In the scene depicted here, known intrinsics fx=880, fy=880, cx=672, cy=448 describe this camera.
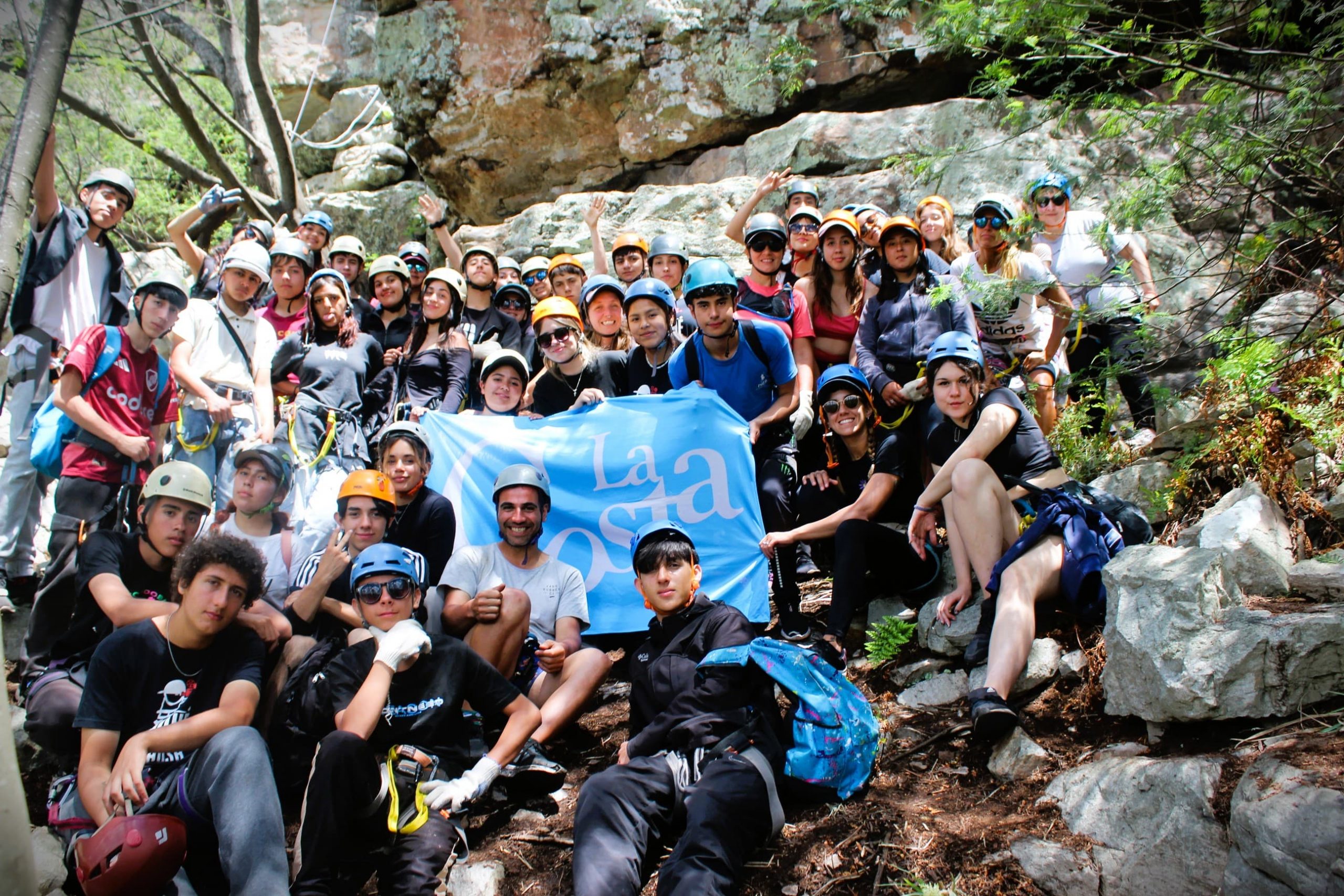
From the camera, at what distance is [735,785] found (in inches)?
154

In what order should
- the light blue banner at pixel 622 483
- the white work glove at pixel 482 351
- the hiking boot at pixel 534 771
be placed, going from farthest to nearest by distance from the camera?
the white work glove at pixel 482 351
the light blue banner at pixel 622 483
the hiking boot at pixel 534 771

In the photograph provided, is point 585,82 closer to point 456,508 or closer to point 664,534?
point 456,508

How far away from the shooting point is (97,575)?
16.1 ft

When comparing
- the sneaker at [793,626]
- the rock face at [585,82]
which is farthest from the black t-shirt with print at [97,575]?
the rock face at [585,82]

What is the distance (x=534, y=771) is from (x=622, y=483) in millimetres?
2409

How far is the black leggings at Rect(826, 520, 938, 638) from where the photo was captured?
5.39 meters

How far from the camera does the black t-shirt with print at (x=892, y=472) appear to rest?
5.76 m

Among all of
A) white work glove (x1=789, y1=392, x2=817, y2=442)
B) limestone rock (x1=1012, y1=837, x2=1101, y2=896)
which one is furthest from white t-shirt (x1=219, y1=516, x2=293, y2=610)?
limestone rock (x1=1012, y1=837, x2=1101, y2=896)

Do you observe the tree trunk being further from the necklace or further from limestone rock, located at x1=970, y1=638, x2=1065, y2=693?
limestone rock, located at x1=970, y1=638, x2=1065, y2=693

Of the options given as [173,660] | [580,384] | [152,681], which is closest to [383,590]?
[173,660]

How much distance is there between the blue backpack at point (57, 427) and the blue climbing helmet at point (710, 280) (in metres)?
3.97

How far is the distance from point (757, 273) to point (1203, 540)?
12.6 feet

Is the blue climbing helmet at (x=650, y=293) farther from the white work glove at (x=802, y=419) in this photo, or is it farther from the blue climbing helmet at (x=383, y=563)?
the blue climbing helmet at (x=383, y=563)

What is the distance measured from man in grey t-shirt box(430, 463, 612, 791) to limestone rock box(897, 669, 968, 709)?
1.78 m
